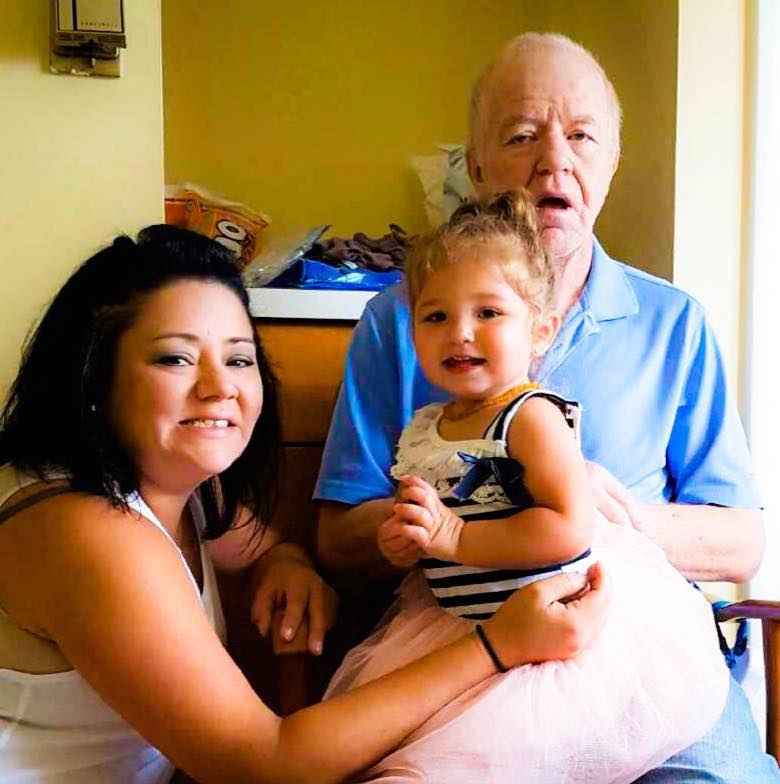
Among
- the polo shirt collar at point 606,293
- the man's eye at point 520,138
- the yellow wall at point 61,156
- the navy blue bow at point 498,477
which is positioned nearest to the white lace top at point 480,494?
the navy blue bow at point 498,477

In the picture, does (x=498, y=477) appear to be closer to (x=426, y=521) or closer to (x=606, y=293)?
(x=426, y=521)

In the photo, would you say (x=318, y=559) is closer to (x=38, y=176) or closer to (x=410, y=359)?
(x=410, y=359)

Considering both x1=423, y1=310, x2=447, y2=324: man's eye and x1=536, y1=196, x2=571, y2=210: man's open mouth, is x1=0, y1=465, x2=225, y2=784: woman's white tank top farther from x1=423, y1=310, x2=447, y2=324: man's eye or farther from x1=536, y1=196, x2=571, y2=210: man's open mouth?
x1=536, y1=196, x2=571, y2=210: man's open mouth

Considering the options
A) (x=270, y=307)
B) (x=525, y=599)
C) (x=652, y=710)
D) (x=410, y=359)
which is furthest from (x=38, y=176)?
(x=652, y=710)

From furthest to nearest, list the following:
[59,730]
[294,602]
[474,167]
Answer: [474,167] < [294,602] < [59,730]

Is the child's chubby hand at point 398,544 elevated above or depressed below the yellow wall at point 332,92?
below

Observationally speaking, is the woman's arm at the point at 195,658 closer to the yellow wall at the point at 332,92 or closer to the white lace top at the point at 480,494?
the white lace top at the point at 480,494

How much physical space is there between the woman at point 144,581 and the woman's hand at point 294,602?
1 centimetres

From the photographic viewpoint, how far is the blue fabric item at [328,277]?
1.87 metres

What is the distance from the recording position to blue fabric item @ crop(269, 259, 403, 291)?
1.87m

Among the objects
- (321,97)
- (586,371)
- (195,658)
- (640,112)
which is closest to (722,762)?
(586,371)

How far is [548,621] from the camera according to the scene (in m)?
0.99

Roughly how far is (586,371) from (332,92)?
1255 mm

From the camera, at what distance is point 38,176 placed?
175cm
